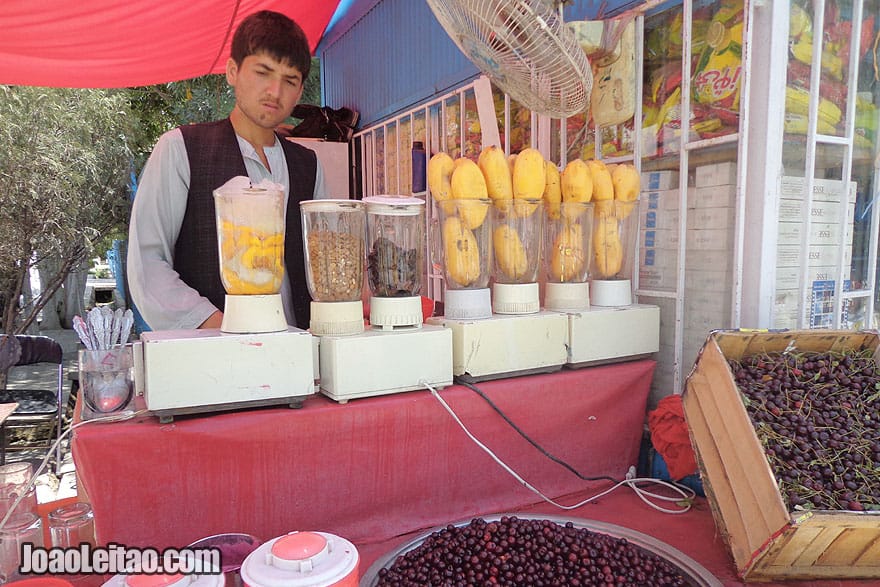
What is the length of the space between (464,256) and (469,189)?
0.57 ft

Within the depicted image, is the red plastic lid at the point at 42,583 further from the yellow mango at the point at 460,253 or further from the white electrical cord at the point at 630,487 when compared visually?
the yellow mango at the point at 460,253

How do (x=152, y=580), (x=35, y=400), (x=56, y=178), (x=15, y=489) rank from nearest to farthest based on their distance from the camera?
(x=152, y=580)
(x=15, y=489)
(x=35, y=400)
(x=56, y=178)

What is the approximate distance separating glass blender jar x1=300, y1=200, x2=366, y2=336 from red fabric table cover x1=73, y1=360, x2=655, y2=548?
0.18 metres

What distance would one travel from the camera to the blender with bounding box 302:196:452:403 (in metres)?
1.17

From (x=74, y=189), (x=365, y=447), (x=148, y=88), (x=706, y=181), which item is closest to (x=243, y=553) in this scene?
(x=365, y=447)

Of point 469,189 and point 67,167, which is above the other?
point 67,167

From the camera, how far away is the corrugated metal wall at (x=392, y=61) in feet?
10.7

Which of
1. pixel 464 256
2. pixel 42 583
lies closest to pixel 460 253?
pixel 464 256

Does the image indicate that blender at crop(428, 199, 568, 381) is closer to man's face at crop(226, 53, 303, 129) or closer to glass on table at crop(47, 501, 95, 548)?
man's face at crop(226, 53, 303, 129)

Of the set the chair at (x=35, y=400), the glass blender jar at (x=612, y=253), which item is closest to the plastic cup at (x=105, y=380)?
the glass blender jar at (x=612, y=253)

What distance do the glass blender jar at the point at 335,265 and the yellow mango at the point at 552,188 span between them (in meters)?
0.57

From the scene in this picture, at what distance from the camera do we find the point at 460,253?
1384 mm

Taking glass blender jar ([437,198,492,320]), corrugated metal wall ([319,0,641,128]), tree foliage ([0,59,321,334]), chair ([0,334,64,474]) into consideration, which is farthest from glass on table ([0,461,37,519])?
tree foliage ([0,59,321,334])

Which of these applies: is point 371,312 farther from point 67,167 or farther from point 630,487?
point 67,167
